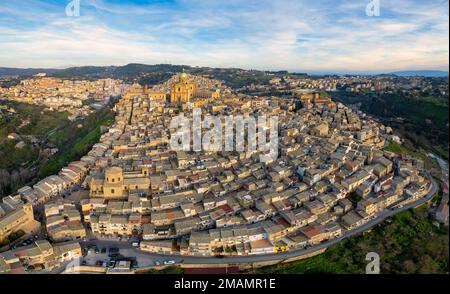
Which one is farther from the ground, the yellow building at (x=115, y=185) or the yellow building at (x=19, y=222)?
the yellow building at (x=115, y=185)

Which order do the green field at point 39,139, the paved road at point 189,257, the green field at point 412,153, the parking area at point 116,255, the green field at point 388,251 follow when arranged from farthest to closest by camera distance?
the green field at point 39,139 < the green field at point 412,153 < the paved road at point 189,257 < the parking area at point 116,255 < the green field at point 388,251

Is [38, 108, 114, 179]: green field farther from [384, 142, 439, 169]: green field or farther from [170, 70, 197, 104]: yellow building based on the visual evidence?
[384, 142, 439, 169]: green field

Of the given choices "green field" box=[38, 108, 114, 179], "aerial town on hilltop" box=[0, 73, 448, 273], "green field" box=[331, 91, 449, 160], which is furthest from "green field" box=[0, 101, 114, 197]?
"green field" box=[331, 91, 449, 160]

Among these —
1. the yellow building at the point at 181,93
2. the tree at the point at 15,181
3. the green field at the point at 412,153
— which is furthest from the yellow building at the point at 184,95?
the green field at the point at 412,153

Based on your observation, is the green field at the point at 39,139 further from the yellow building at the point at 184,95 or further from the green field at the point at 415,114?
the green field at the point at 415,114

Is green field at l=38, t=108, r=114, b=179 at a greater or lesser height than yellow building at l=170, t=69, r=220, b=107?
lesser

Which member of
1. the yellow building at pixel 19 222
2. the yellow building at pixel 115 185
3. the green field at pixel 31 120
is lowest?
the yellow building at pixel 19 222

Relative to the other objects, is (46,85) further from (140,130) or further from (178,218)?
(178,218)

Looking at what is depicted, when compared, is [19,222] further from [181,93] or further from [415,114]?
[415,114]

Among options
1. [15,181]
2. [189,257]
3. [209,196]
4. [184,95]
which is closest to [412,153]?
[209,196]
